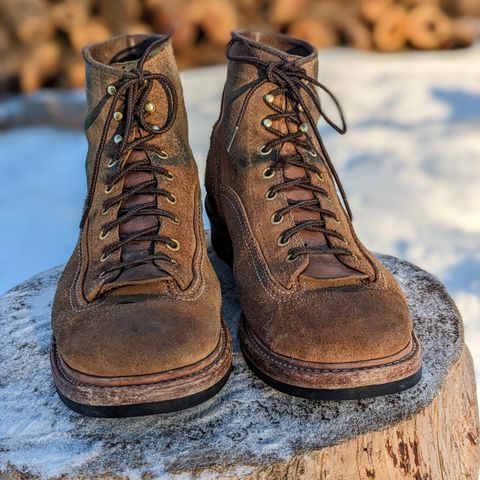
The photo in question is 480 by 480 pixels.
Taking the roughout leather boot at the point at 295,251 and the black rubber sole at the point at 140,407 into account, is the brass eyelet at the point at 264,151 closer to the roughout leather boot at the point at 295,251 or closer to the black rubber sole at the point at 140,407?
the roughout leather boot at the point at 295,251

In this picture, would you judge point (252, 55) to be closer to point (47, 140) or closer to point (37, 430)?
point (37, 430)

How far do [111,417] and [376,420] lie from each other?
0.49m

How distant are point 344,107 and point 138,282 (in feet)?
13.5

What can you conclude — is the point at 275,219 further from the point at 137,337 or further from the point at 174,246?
the point at 137,337

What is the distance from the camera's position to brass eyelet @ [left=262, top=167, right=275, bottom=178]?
150 cm

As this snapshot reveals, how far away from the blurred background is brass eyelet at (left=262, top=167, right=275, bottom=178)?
1.14 meters

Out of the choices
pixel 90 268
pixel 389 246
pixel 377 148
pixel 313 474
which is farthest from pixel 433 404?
pixel 377 148

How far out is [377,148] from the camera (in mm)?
4391

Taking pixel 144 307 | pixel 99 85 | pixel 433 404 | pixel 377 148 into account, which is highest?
pixel 99 85

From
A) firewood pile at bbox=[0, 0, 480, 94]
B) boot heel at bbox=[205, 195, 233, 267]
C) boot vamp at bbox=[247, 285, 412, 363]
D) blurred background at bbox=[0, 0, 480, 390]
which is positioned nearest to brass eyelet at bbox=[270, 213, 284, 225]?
boot vamp at bbox=[247, 285, 412, 363]

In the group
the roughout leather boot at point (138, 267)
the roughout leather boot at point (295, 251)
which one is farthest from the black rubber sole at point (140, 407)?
the roughout leather boot at point (295, 251)

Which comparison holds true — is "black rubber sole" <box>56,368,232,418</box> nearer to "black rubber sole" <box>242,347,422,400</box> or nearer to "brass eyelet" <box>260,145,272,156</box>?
"black rubber sole" <box>242,347,422,400</box>

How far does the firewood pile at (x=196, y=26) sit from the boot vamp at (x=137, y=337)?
4.90 metres

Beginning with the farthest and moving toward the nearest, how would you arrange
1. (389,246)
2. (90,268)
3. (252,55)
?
(389,246)
(252,55)
(90,268)
